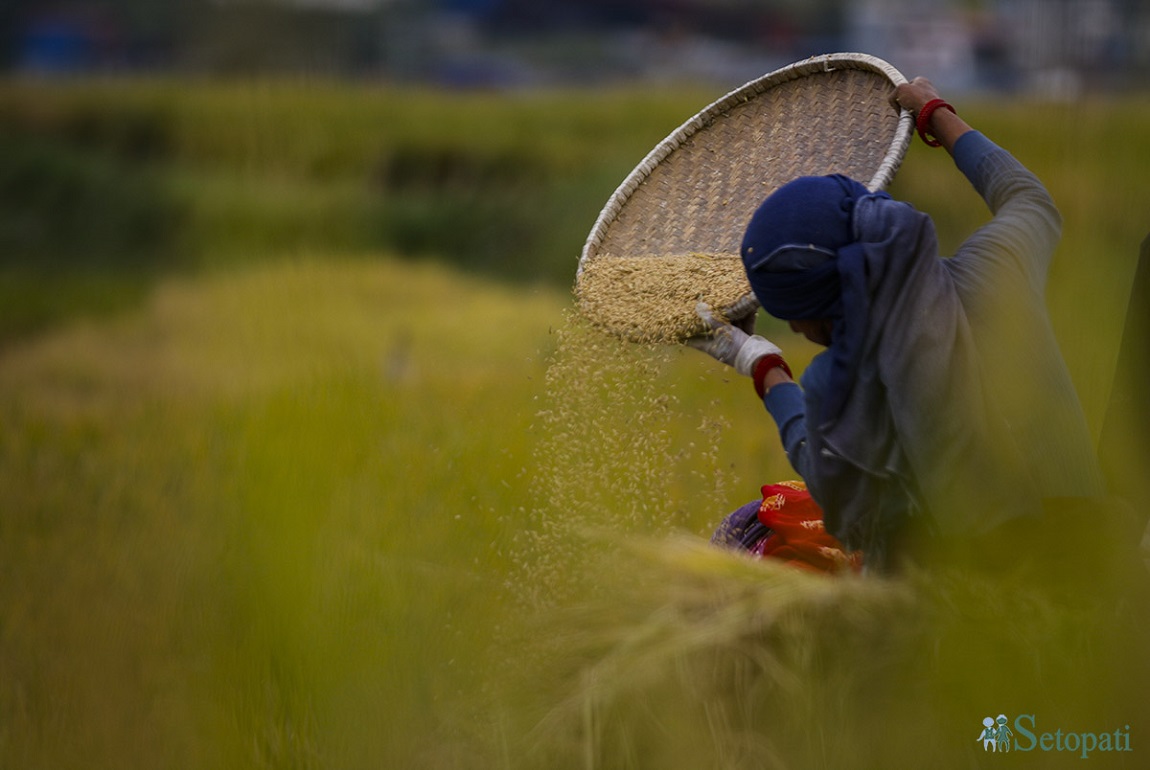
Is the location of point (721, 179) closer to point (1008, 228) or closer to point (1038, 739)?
point (1008, 228)

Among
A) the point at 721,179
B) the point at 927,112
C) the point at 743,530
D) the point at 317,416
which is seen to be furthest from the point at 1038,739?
the point at 721,179

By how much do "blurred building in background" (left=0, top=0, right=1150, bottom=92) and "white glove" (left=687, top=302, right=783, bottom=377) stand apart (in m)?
0.71

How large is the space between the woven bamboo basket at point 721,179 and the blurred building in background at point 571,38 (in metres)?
0.35

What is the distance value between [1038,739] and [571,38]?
15687 mm

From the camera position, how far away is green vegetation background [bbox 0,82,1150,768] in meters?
1.84

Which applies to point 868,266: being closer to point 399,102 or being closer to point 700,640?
point 700,640

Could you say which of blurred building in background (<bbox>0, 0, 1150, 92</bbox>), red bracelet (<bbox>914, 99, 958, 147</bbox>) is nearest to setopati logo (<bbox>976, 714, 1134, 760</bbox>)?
red bracelet (<bbox>914, 99, 958, 147</bbox>)

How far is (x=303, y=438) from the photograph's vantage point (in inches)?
67.7

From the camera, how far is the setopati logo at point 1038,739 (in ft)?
4.48

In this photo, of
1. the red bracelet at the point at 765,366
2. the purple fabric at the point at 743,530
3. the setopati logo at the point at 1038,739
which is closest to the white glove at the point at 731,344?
the red bracelet at the point at 765,366

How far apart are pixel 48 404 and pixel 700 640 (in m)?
4.08

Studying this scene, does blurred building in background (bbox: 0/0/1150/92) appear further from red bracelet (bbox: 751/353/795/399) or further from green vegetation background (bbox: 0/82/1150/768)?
red bracelet (bbox: 751/353/795/399)

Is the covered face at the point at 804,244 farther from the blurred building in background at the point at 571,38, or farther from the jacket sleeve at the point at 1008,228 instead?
the blurred building in background at the point at 571,38

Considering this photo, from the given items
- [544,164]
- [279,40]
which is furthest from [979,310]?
[544,164]
